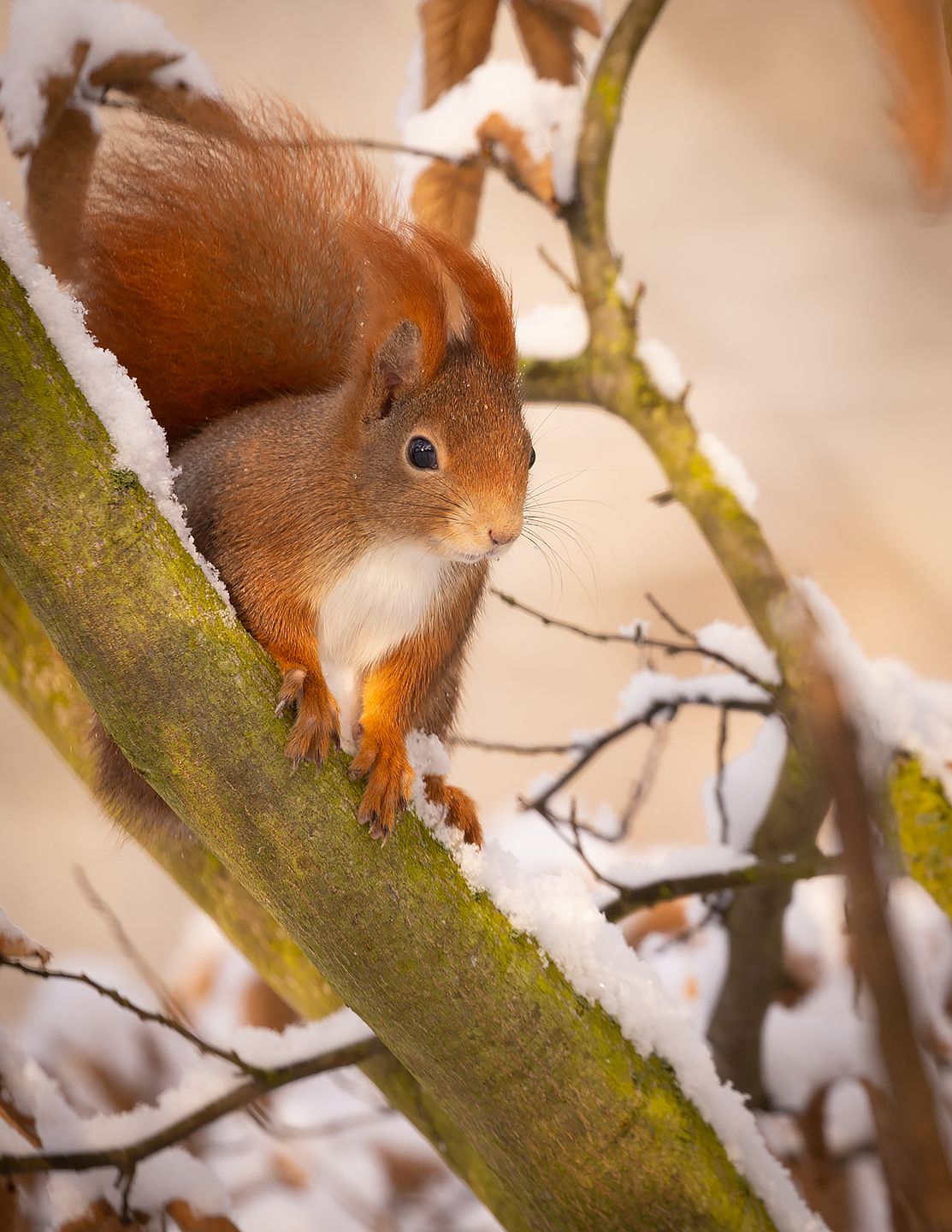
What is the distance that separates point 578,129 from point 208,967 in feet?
3.48

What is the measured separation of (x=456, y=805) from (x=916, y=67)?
50cm

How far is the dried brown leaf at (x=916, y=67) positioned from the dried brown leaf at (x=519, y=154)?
0.65 m

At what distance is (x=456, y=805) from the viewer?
70cm

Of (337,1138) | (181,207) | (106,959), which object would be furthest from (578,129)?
(106,959)

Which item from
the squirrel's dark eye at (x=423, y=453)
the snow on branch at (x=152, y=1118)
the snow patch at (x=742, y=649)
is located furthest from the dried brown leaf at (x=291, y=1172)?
the squirrel's dark eye at (x=423, y=453)

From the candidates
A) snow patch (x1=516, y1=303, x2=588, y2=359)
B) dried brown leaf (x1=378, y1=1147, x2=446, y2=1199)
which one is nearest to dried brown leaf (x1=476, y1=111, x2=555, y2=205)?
snow patch (x1=516, y1=303, x2=588, y2=359)

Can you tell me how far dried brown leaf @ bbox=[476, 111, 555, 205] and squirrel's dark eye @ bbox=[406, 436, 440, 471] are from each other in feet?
1.29

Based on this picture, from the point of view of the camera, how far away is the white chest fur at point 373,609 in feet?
2.39

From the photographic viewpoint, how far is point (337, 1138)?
3.78 ft

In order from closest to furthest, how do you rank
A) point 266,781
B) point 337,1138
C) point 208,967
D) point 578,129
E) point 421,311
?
point 266,781, point 421,311, point 578,129, point 337,1138, point 208,967

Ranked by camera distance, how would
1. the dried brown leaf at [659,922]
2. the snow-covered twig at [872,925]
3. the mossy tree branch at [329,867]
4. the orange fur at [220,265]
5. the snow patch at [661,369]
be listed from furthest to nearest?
the dried brown leaf at [659,922], the snow patch at [661,369], the orange fur at [220,265], the mossy tree branch at [329,867], the snow-covered twig at [872,925]

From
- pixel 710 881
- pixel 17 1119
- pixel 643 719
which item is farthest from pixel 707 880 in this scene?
pixel 17 1119

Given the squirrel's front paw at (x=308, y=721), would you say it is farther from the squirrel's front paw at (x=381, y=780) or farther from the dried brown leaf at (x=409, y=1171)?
the dried brown leaf at (x=409, y=1171)

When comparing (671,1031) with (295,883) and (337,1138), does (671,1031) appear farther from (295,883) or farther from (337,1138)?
(337,1138)
